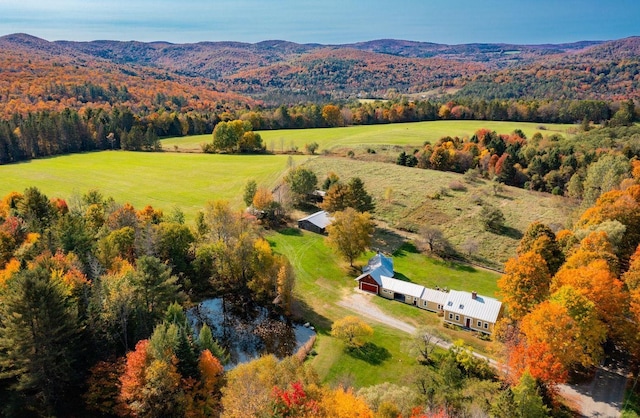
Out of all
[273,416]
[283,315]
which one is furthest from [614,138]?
[273,416]

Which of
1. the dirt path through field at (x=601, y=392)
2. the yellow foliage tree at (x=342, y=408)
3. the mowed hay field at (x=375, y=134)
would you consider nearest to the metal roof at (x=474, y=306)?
the dirt path through field at (x=601, y=392)

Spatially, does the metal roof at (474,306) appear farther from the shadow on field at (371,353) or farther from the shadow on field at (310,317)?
the shadow on field at (310,317)

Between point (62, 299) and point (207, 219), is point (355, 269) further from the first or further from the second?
point (62, 299)

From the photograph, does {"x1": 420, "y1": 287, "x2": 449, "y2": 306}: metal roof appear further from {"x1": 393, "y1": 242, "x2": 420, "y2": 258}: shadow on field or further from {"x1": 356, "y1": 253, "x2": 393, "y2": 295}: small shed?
{"x1": 393, "y1": 242, "x2": 420, "y2": 258}: shadow on field

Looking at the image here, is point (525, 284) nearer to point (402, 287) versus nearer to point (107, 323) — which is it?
point (402, 287)

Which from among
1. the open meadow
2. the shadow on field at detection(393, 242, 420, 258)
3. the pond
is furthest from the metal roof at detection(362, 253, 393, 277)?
the pond

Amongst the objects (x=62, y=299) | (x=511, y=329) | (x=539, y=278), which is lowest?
(x=511, y=329)
